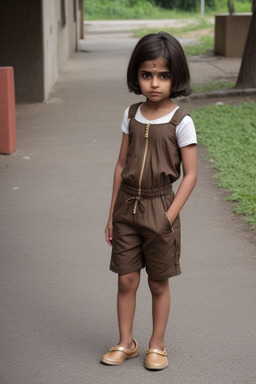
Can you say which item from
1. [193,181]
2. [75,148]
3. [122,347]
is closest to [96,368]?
[122,347]

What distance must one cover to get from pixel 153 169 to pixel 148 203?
167 millimetres

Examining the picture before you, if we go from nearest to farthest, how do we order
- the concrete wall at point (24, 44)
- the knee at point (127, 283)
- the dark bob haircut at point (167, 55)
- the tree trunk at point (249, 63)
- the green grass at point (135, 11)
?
1. the dark bob haircut at point (167, 55)
2. the knee at point (127, 283)
3. the concrete wall at point (24, 44)
4. the tree trunk at point (249, 63)
5. the green grass at point (135, 11)

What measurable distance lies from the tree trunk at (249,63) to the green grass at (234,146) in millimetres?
1702

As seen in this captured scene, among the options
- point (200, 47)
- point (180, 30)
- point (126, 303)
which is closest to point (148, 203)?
point (126, 303)

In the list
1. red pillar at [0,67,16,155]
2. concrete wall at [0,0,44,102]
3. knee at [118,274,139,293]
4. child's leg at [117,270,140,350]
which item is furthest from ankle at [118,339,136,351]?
concrete wall at [0,0,44,102]

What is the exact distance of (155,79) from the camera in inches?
131

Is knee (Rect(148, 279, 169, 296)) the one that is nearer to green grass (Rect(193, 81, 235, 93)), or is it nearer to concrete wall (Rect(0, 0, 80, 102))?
concrete wall (Rect(0, 0, 80, 102))

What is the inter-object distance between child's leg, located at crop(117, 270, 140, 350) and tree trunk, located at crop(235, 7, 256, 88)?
1085 centimetres

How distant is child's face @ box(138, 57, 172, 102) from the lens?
3309mm

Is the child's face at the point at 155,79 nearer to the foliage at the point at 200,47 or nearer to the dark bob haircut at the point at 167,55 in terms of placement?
the dark bob haircut at the point at 167,55

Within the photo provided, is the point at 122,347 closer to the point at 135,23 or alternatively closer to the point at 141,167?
the point at 141,167

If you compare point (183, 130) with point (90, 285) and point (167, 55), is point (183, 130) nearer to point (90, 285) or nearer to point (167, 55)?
point (167, 55)

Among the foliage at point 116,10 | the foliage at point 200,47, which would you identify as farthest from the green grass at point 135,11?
the foliage at point 200,47

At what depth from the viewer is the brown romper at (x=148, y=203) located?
337 cm
